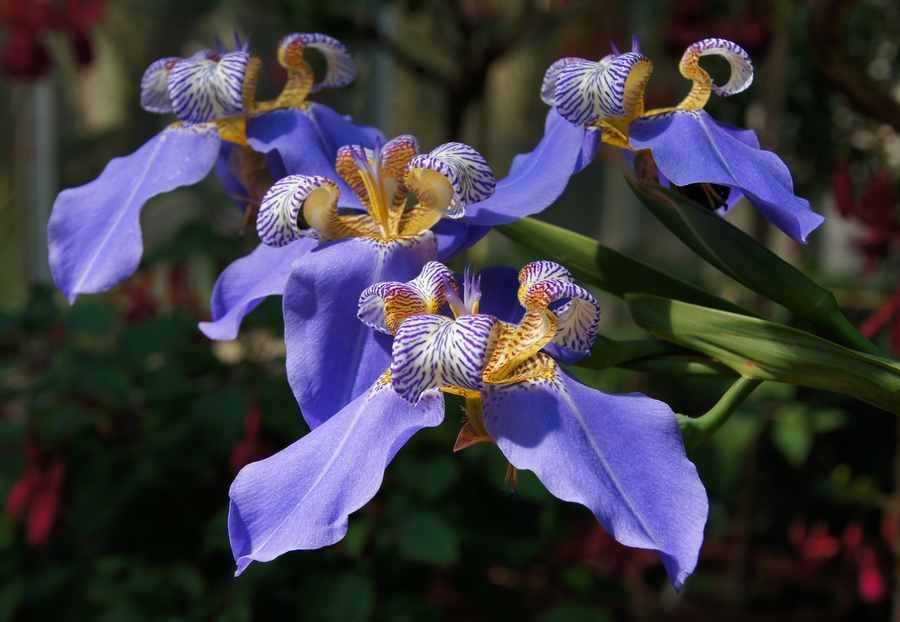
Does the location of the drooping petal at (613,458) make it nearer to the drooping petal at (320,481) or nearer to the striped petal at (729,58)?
the drooping petal at (320,481)

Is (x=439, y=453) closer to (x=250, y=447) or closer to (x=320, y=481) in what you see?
(x=250, y=447)

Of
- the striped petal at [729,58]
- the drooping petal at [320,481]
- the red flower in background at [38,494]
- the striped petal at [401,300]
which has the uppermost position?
the striped petal at [729,58]

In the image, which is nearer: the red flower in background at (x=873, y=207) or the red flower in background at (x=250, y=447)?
the red flower in background at (x=250, y=447)

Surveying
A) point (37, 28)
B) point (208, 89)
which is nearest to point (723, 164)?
point (208, 89)

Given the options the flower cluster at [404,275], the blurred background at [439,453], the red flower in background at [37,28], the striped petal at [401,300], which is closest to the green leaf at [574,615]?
the blurred background at [439,453]

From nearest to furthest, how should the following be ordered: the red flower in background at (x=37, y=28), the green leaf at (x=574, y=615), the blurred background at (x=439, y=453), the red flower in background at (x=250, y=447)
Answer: the red flower in background at (x=250, y=447)
the blurred background at (x=439, y=453)
the green leaf at (x=574, y=615)
the red flower in background at (x=37, y=28)

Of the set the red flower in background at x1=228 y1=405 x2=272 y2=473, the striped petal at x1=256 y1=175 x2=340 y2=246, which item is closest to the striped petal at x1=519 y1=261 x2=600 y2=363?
the striped petal at x1=256 y1=175 x2=340 y2=246

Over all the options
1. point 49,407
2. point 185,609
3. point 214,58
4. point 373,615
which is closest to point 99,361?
point 49,407
